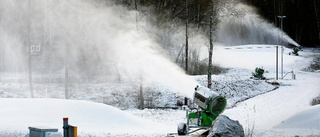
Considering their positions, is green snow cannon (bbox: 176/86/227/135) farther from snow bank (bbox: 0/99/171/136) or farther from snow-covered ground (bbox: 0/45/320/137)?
snow bank (bbox: 0/99/171/136)

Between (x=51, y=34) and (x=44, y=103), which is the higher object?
(x=51, y=34)

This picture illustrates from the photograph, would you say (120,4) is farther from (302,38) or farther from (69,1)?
(302,38)

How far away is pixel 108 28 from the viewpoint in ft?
111

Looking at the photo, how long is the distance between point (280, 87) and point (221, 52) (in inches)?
1090

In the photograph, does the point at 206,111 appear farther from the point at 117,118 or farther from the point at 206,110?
the point at 117,118

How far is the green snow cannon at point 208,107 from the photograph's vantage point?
1530cm

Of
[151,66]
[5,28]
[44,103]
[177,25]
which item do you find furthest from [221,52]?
[44,103]

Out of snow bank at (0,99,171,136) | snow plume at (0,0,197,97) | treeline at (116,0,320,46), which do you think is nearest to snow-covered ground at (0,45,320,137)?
snow bank at (0,99,171,136)

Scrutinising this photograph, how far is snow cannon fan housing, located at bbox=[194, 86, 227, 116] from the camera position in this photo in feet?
50.1

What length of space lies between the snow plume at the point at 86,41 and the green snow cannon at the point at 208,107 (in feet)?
32.8

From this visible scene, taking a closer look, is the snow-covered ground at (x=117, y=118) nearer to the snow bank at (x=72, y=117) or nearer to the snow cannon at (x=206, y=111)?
the snow bank at (x=72, y=117)

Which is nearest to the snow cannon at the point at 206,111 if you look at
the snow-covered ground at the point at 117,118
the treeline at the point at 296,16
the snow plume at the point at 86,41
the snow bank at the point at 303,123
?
the snow-covered ground at the point at 117,118

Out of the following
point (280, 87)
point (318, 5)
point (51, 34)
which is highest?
point (318, 5)

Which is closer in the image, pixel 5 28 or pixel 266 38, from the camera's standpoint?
pixel 5 28
